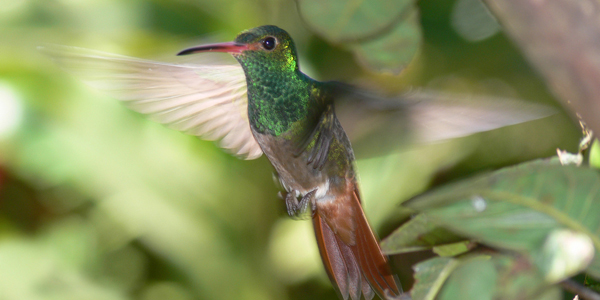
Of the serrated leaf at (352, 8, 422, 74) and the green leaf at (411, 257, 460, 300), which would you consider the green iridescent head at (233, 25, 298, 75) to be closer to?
the serrated leaf at (352, 8, 422, 74)

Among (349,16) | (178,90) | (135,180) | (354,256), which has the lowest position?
(135,180)

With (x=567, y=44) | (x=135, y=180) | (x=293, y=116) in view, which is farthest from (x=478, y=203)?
(x=135, y=180)

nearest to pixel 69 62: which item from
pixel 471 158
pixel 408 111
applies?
pixel 408 111

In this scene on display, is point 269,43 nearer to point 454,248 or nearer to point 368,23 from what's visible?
point 368,23

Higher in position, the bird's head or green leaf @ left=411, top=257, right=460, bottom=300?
the bird's head

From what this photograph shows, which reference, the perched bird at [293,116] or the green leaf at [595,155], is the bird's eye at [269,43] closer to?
the perched bird at [293,116]

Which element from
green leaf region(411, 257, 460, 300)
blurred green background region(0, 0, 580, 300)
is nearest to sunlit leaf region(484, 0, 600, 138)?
green leaf region(411, 257, 460, 300)

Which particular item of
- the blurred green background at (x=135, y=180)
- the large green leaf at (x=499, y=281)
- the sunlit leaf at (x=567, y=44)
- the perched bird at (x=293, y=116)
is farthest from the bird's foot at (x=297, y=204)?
the blurred green background at (x=135, y=180)
